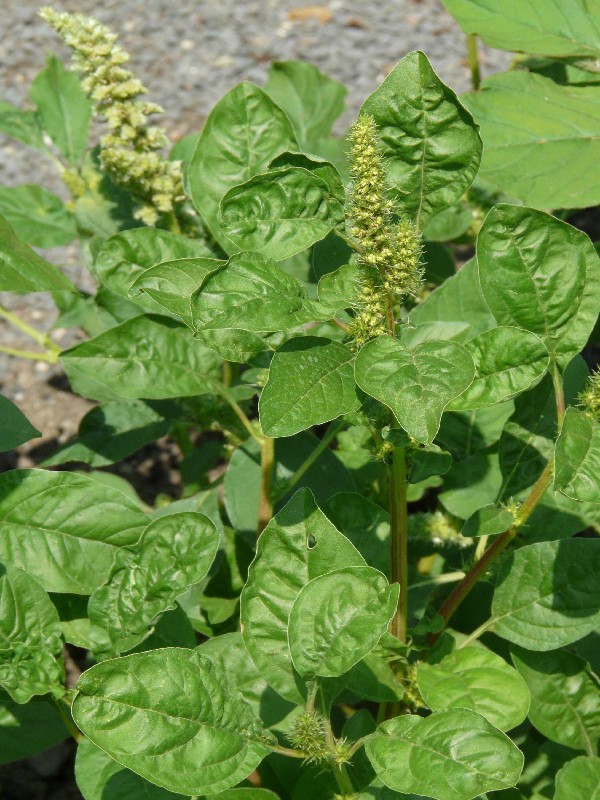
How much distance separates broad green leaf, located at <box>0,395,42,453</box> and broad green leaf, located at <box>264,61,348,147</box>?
116 centimetres

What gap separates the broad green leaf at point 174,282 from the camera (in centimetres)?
124

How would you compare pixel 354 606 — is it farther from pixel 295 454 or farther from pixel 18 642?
pixel 295 454

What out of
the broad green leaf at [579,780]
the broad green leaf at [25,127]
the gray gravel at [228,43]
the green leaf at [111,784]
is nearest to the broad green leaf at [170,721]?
the green leaf at [111,784]

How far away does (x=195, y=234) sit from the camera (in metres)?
1.91

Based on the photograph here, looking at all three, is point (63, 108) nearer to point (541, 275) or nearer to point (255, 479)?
point (255, 479)

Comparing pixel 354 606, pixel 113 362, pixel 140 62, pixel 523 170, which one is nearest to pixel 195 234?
pixel 113 362

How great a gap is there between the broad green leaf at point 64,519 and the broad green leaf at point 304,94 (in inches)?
47.9

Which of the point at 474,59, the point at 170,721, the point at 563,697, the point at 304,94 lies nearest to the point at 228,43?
the point at 304,94

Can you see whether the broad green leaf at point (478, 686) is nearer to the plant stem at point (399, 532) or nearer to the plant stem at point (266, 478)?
the plant stem at point (399, 532)

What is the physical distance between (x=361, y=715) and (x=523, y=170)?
100 cm

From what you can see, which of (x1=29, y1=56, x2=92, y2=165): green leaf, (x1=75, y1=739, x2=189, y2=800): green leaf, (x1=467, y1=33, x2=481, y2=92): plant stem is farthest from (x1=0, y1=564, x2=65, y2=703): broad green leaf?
(x1=467, y1=33, x2=481, y2=92): plant stem

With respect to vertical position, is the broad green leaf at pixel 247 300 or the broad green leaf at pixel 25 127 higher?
the broad green leaf at pixel 247 300

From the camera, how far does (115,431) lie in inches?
77.7

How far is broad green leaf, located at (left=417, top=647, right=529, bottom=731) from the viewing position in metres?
1.35
